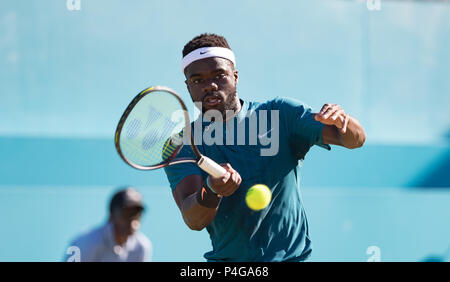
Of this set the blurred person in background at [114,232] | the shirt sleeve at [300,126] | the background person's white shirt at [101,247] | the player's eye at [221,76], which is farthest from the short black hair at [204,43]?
the background person's white shirt at [101,247]

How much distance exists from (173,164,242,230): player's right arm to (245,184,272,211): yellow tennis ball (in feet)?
0.35

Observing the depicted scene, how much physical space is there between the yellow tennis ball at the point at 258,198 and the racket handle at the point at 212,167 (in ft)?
0.58

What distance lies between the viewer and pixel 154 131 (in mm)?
2865

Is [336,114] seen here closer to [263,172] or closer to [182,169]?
[263,172]

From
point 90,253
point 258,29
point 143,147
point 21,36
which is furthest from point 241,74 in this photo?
point 143,147

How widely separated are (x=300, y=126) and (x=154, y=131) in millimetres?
656

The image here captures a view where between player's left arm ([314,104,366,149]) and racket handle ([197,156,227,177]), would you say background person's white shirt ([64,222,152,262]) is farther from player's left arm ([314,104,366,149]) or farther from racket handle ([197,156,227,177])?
player's left arm ([314,104,366,149])

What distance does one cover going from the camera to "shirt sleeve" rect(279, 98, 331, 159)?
2.59m

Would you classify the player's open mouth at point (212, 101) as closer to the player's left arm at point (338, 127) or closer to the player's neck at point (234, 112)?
the player's neck at point (234, 112)

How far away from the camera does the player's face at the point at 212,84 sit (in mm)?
2713

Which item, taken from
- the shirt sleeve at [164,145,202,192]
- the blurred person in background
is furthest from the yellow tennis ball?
the blurred person in background

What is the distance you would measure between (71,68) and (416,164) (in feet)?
11.6
